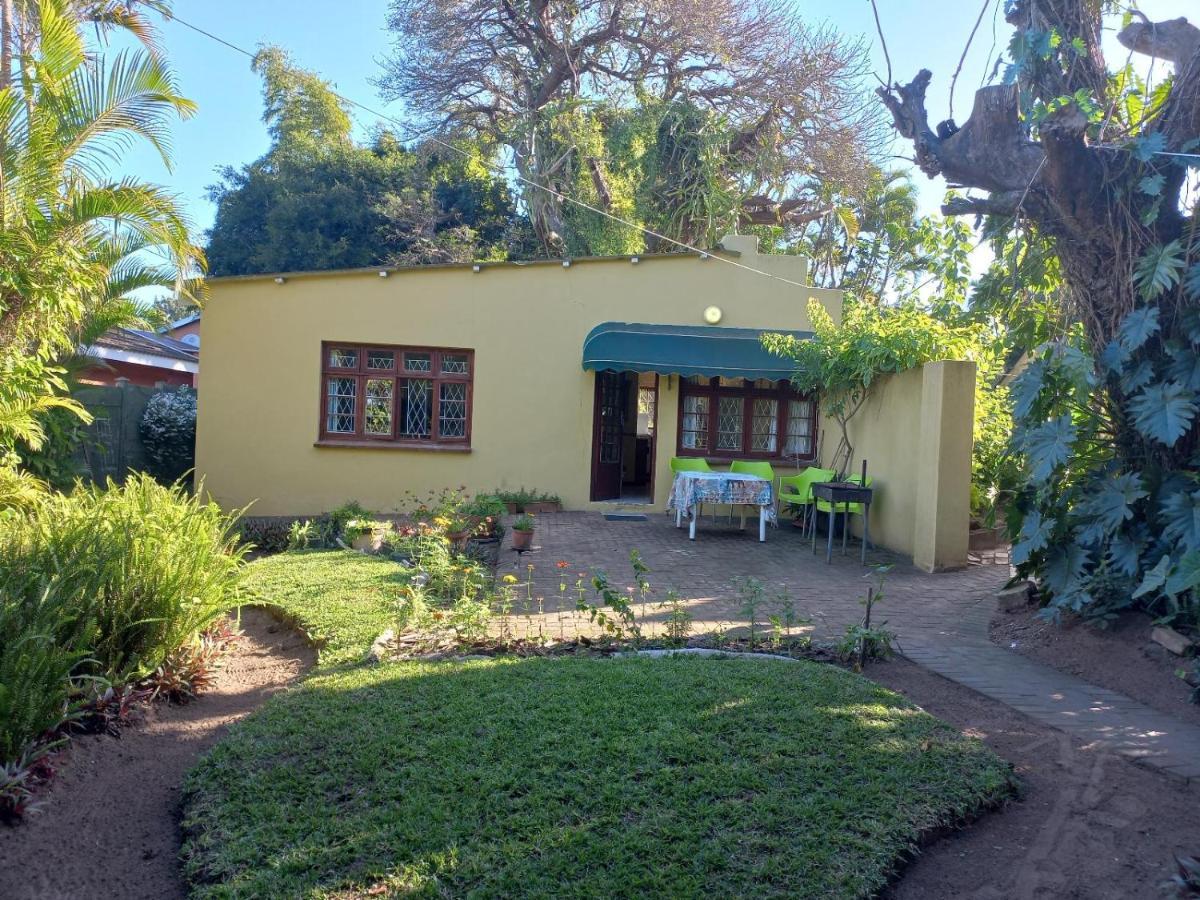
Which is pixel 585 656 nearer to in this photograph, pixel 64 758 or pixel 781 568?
pixel 64 758

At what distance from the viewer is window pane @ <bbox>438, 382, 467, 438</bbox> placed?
1327 centimetres

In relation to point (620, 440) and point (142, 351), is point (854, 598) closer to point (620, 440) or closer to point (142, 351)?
point (620, 440)

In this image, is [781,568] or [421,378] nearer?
[781,568]

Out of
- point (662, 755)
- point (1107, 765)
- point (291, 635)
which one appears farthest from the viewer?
point (291, 635)

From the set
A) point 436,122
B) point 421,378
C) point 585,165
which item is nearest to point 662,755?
point 421,378

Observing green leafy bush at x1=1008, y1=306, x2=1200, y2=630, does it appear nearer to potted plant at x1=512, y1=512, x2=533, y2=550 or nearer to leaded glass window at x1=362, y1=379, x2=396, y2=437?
potted plant at x1=512, y1=512, x2=533, y2=550

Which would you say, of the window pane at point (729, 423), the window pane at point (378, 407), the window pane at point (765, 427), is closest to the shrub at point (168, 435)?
the window pane at point (378, 407)

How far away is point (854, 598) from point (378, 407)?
8.33 meters

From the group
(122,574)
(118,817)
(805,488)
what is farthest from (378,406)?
(118,817)

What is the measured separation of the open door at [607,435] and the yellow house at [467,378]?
60 millimetres

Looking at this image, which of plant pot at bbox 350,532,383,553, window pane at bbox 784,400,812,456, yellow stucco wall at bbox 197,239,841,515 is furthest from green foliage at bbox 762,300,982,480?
plant pot at bbox 350,532,383,553

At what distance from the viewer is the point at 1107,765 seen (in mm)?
3793

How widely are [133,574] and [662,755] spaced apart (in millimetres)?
3011

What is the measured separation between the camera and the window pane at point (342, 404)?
13172mm
